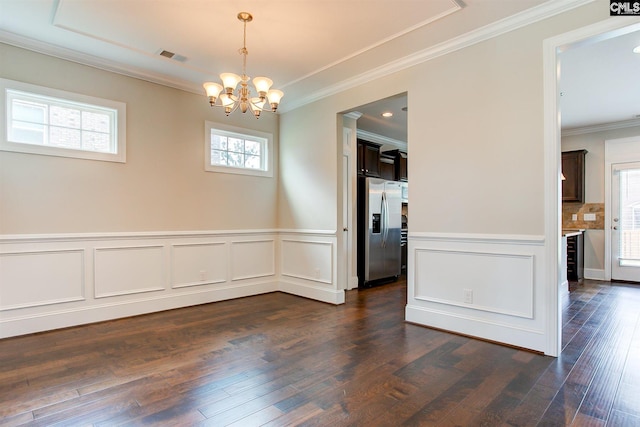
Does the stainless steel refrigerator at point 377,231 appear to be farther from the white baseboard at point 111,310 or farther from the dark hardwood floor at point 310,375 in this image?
the dark hardwood floor at point 310,375

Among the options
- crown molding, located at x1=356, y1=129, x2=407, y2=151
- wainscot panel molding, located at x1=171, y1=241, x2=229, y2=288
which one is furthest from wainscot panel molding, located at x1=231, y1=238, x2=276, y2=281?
crown molding, located at x1=356, y1=129, x2=407, y2=151

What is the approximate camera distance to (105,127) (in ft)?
12.5

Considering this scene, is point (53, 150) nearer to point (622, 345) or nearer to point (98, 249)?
point (98, 249)

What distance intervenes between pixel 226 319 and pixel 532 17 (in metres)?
4.04

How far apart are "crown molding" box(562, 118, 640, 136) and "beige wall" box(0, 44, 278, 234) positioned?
5.81 m

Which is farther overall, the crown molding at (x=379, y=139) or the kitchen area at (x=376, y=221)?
the crown molding at (x=379, y=139)

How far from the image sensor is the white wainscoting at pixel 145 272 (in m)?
3.28

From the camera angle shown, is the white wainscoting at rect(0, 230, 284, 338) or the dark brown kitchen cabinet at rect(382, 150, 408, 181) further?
the dark brown kitchen cabinet at rect(382, 150, 408, 181)

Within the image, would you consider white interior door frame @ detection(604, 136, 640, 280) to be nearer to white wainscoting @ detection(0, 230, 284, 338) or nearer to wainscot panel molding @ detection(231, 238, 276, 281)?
wainscot panel molding @ detection(231, 238, 276, 281)

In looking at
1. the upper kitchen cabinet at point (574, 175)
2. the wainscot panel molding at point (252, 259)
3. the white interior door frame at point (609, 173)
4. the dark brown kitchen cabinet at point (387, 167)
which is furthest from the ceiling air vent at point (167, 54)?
the white interior door frame at point (609, 173)

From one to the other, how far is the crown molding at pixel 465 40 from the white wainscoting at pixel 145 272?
6.26 feet

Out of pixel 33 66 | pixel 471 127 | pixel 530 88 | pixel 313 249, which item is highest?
pixel 33 66

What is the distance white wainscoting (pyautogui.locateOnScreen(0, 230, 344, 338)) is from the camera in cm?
328

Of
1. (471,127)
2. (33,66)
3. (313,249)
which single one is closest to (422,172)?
(471,127)
